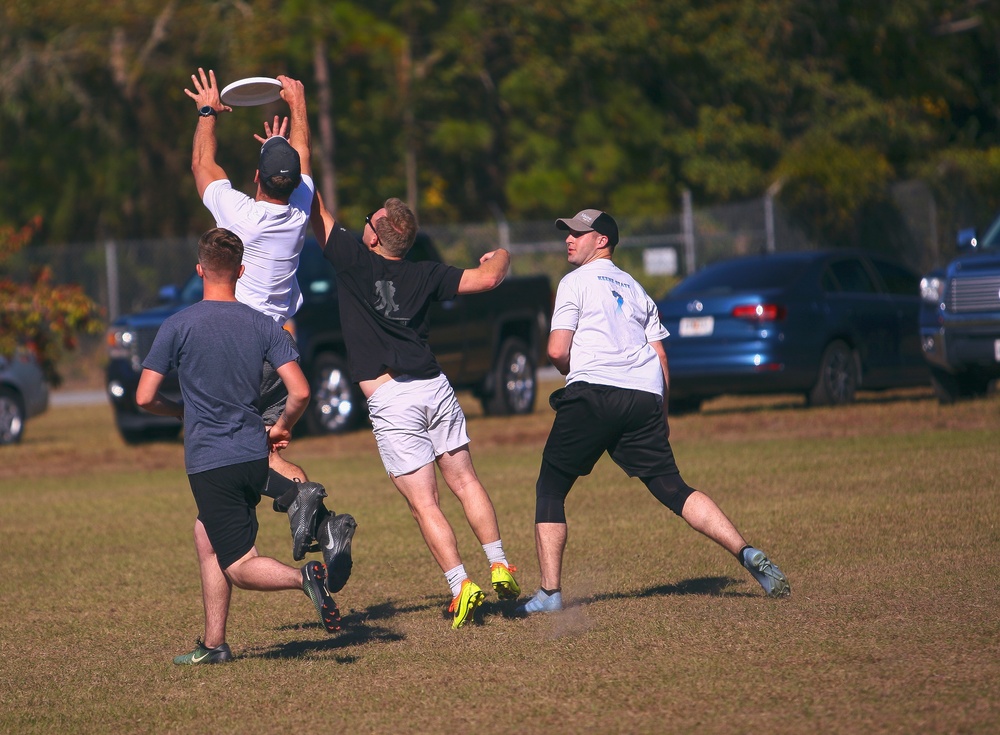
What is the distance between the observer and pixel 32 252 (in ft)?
99.2

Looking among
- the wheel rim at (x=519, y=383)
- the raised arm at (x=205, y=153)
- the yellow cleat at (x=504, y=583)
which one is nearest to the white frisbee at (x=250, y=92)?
the raised arm at (x=205, y=153)

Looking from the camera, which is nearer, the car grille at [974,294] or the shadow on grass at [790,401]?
the car grille at [974,294]

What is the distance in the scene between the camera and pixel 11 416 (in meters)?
18.1

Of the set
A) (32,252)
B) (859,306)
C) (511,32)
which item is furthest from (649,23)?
(859,306)

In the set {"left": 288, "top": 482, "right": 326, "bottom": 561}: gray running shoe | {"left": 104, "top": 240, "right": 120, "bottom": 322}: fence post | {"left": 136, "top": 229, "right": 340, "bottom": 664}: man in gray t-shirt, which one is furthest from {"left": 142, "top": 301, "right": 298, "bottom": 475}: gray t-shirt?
{"left": 104, "top": 240, "right": 120, "bottom": 322}: fence post

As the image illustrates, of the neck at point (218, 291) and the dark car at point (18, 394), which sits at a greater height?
the neck at point (218, 291)

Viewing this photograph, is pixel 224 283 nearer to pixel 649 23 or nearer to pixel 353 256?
pixel 353 256

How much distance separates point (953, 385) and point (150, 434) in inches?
369

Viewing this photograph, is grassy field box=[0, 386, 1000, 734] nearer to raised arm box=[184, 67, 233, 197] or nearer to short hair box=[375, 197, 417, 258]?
short hair box=[375, 197, 417, 258]

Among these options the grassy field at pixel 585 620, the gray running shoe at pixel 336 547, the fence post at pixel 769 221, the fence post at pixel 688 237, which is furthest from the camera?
the fence post at pixel 688 237

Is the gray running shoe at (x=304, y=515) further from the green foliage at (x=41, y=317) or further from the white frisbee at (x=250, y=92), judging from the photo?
the green foliage at (x=41, y=317)

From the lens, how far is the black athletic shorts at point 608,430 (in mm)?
7188

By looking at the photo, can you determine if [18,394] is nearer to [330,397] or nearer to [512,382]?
A: [330,397]

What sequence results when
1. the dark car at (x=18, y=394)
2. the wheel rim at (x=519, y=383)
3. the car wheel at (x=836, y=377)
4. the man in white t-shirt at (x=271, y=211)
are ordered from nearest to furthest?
the man in white t-shirt at (x=271, y=211)
the car wheel at (x=836, y=377)
the dark car at (x=18, y=394)
the wheel rim at (x=519, y=383)
